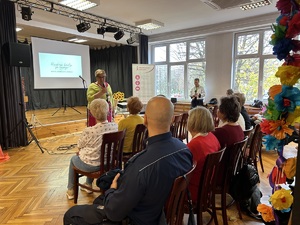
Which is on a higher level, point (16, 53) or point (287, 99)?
point (16, 53)

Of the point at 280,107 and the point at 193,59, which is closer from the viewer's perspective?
the point at 280,107

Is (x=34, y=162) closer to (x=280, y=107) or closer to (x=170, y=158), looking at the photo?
(x=170, y=158)

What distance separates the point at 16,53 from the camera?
4352 millimetres

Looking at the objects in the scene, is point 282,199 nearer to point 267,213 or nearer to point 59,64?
point 267,213

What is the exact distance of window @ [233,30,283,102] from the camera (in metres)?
6.16

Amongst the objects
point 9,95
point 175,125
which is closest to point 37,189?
point 175,125

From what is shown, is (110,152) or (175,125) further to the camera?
(175,125)

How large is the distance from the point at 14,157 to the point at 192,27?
19.2 feet

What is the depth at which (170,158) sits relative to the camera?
48.1 inches

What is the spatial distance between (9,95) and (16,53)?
2.79 feet

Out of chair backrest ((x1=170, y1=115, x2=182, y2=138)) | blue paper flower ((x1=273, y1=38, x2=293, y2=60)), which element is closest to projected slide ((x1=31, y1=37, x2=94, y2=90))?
chair backrest ((x1=170, y1=115, x2=182, y2=138))

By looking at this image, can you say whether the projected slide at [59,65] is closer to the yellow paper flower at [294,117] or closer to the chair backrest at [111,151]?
the chair backrest at [111,151]

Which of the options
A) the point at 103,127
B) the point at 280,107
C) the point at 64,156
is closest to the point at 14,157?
the point at 64,156

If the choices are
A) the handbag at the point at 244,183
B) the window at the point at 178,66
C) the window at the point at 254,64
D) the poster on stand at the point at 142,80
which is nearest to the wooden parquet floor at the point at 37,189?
the handbag at the point at 244,183
